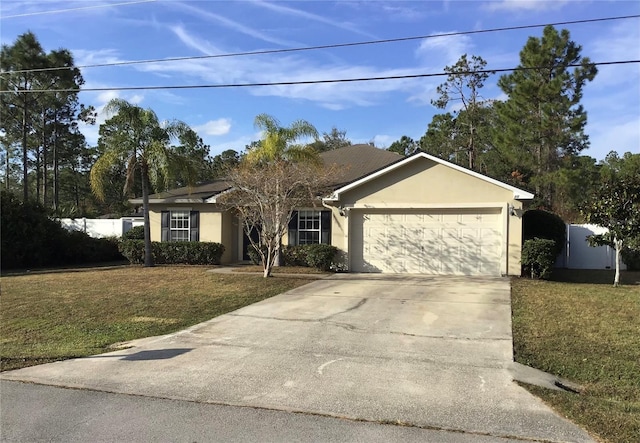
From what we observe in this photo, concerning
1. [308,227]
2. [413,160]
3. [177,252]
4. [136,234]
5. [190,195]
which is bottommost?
[177,252]

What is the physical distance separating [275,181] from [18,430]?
1059cm

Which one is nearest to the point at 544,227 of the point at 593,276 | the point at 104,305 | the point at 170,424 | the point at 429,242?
the point at 593,276

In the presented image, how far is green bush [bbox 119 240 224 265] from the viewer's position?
1886 cm

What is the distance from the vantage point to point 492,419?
4641mm

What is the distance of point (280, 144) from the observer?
16312 millimetres

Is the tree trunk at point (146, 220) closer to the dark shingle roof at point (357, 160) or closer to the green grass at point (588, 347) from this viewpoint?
the dark shingle roof at point (357, 160)

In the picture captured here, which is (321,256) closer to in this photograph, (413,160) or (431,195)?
(431,195)

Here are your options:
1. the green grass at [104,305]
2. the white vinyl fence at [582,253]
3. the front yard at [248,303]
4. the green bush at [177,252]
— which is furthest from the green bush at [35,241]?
the white vinyl fence at [582,253]

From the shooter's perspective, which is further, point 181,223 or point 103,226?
point 103,226

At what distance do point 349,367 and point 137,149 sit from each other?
14.3 m

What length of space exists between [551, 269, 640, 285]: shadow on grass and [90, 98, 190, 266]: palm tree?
542 inches

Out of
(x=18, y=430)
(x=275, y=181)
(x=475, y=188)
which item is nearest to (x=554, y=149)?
(x=475, y=188)

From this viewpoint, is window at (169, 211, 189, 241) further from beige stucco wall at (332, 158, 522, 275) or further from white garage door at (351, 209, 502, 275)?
white garage door at (351, 209, 502, 275)

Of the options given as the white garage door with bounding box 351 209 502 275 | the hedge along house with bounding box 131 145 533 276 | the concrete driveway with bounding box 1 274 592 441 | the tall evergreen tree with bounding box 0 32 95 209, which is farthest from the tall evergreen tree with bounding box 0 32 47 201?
the concrete driveway with bounding box 1 274 592 441
